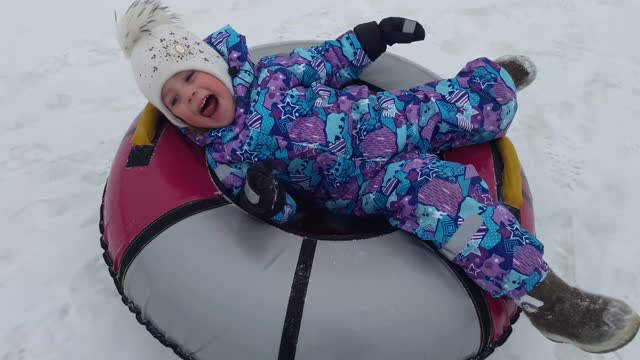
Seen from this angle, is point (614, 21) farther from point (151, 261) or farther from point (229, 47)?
point (151, 261)

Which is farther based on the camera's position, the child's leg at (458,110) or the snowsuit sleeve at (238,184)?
the child's leg at (458,110)

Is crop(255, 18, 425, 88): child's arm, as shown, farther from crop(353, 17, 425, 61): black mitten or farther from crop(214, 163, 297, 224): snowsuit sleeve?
crop(214, 163, 297, 224): snowsuit sleeve

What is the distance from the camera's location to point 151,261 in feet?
4.39

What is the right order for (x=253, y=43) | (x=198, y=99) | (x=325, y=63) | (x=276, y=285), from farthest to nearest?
1. (x=253, y=43)
2. (x=325, y=63)
3. (x=198, y=99)
4. (x=276, y=285)

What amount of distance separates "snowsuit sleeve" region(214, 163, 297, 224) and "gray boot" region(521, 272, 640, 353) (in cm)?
62

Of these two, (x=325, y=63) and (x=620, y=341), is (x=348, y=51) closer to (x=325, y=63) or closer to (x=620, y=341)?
(x=325, y=63)

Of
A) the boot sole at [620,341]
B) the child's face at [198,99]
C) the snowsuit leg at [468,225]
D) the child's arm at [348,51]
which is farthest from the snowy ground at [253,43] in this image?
the child's arm at [348,51]

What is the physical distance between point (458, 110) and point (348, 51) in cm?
40

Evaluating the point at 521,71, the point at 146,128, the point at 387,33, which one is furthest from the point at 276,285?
the point at 521,71

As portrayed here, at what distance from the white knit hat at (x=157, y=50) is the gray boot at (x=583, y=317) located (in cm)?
101

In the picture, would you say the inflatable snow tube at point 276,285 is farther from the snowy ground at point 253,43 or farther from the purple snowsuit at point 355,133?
the snowy ground at point 253,43

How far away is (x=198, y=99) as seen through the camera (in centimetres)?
142

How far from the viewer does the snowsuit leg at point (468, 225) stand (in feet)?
4.12

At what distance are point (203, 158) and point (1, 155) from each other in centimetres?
112
